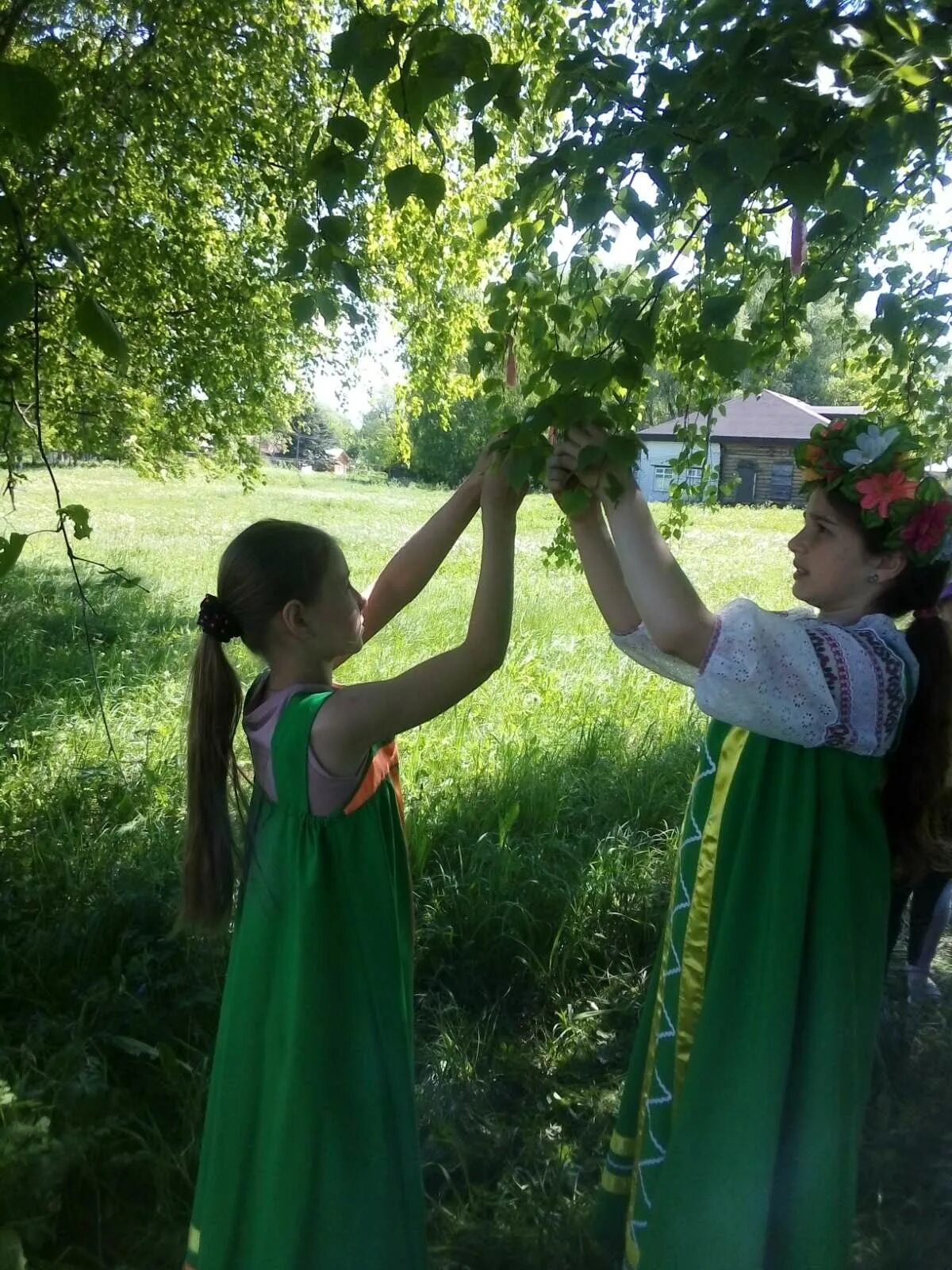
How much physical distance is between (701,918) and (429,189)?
1308mm

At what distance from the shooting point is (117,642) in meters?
6.58

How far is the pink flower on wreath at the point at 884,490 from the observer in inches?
64.0

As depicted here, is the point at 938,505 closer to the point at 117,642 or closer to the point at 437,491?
the point at 117,642

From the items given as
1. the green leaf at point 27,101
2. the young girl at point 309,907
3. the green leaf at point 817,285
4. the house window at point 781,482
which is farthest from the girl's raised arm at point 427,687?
the house window at point 781,482

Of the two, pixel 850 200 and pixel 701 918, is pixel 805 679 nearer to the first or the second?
pixel 701 918

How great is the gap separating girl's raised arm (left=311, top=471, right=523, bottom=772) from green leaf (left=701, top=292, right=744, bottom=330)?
17.8 inches

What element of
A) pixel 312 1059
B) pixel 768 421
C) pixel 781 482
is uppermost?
pixel 768 421

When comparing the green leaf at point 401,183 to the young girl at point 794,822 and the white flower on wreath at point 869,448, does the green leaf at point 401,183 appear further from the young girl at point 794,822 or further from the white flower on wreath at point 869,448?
the white flower on wreath at point 869,448

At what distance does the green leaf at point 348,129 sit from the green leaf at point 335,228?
0.38 ft

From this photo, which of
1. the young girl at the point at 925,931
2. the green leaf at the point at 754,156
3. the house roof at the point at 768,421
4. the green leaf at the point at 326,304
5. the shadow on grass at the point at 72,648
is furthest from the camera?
the house roof at the point at 768,421

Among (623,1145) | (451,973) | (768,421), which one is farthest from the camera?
(768,421)

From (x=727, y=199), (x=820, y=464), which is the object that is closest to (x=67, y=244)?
(x=727, y=199)

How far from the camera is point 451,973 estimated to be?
3.24 metres

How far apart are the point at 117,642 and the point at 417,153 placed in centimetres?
374
